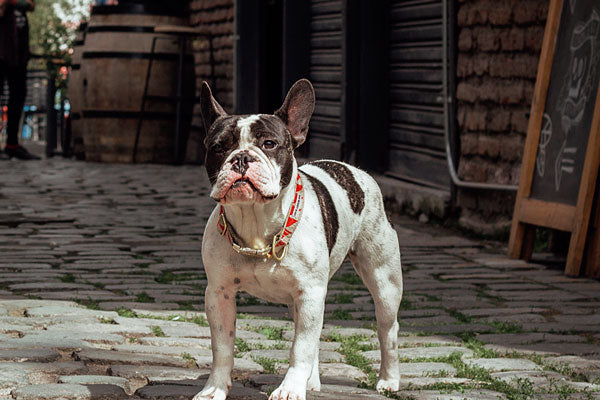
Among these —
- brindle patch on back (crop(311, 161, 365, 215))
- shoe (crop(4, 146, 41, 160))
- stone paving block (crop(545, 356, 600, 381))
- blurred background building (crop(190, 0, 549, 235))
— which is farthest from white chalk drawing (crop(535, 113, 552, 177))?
shoe (crop(4, 146, 41, 160))

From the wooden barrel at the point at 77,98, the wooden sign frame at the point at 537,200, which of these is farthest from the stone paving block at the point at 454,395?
the wooden barrel at the point at 77,98

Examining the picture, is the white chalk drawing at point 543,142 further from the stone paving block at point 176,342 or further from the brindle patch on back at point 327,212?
the brindle patch on back at point 327,212

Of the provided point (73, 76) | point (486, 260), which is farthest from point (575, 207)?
point (73, 76)

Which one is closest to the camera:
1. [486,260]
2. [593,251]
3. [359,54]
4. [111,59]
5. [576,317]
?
[576,317]

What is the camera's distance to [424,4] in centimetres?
921

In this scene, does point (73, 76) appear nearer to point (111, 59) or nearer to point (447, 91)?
point (111, 59)

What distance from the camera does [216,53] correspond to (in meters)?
14.3

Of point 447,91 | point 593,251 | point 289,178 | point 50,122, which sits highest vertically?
point 289,178

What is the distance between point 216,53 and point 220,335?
37.3ft

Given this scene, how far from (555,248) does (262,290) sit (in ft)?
13.8

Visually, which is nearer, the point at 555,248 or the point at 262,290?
the point at 262,290

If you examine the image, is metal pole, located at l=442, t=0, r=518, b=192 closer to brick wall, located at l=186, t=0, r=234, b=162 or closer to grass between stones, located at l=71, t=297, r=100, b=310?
grass between stones, located at l=71, t=297, r=100, b=310

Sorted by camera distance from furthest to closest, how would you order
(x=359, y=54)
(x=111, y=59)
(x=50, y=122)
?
(x=50, y=122), (x=111, y=59), (x=359, y=54)

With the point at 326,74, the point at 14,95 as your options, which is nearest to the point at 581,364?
the point at 326,74
